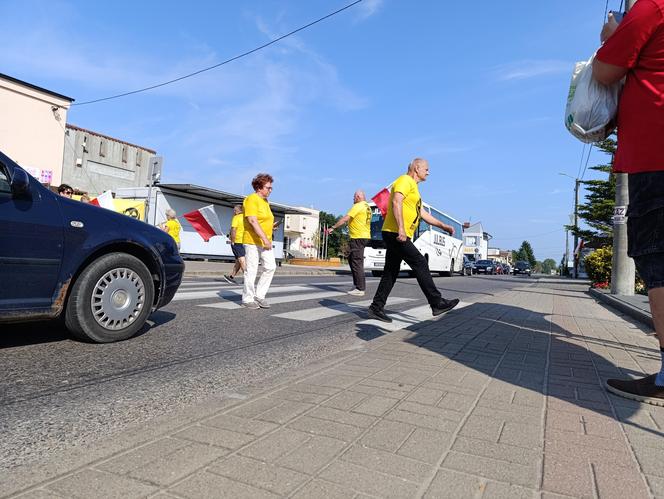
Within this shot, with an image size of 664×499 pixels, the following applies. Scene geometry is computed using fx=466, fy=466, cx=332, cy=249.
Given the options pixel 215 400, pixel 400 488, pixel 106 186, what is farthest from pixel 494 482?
pixel 106 186

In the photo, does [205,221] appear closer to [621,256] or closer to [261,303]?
[261,303]

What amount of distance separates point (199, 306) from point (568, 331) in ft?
15.4

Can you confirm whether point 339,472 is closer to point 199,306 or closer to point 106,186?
point 199,306

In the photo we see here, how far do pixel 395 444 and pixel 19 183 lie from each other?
3.07m

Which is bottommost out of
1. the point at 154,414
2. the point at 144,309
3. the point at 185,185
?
the point at 154,414

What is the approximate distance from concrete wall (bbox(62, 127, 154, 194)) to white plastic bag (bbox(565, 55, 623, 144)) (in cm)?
3152

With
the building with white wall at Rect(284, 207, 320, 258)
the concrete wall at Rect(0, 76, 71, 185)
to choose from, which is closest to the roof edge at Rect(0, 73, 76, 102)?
the concrete wall at Rect(0, 76, 71, 185)

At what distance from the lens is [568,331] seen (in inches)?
218

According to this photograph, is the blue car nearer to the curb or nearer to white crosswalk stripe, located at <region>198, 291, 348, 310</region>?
white crosswalk stripe, located at <region>198, 291, 348, 310</region>

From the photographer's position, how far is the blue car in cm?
329

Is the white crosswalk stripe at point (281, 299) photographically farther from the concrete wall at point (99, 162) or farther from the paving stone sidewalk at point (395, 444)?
the concrete wall at point (99, 162)

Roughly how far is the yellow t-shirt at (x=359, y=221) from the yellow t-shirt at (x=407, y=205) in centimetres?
377

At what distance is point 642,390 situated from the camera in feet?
8.98

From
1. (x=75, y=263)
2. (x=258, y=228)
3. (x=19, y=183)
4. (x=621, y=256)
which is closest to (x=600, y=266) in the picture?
(x=621, y=256)
